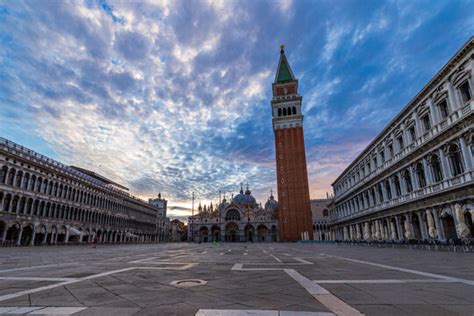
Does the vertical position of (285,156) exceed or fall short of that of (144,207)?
it exceeds it

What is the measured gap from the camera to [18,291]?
14.9 ft

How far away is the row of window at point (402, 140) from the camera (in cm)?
1897

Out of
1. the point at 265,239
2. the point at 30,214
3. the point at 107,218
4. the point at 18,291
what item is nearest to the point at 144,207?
the point at 107,218

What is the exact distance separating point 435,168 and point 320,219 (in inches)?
3056

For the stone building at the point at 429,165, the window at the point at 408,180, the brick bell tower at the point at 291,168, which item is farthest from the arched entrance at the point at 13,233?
the brick bell tower at the point at 291,168

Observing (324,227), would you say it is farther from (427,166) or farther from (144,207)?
(427,166)

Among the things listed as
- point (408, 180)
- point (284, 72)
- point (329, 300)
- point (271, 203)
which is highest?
point (284, 72)

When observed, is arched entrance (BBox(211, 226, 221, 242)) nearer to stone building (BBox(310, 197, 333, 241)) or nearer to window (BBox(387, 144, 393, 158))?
stone building (BBox(310, 197, 333, 241))

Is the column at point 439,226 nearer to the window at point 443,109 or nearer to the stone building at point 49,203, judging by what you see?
the window at point 443,109

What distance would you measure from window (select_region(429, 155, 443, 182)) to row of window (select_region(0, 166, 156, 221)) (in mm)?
46921

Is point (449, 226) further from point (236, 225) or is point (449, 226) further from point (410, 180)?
point (236, 225)

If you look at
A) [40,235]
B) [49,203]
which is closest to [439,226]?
[40,235]

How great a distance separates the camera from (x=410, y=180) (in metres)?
26.4

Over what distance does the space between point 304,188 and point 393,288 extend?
6368 centimetres
